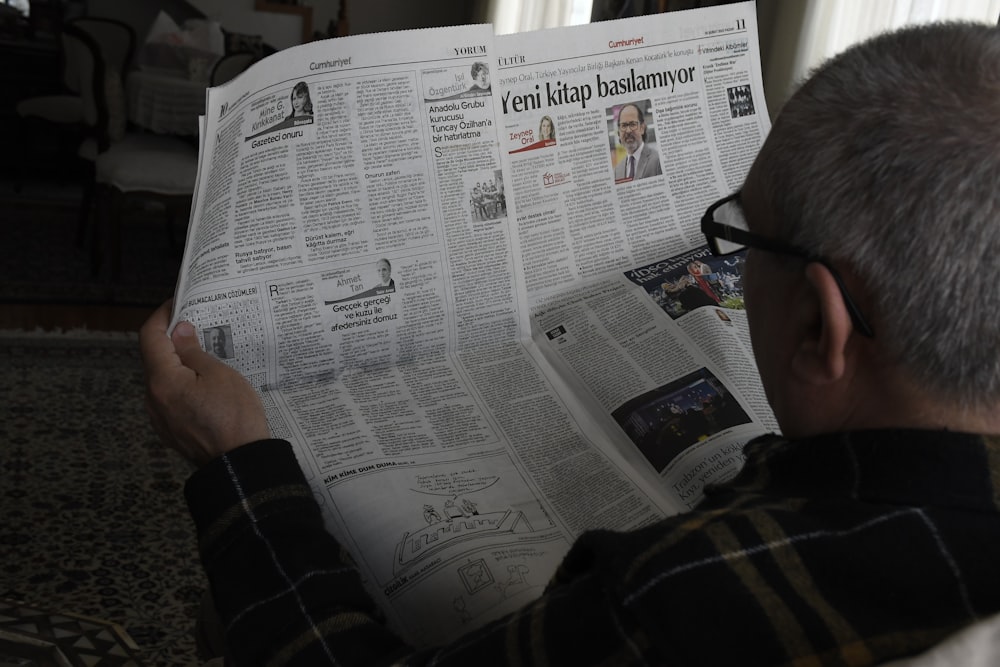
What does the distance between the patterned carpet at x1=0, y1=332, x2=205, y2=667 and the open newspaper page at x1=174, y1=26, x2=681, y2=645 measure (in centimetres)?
74

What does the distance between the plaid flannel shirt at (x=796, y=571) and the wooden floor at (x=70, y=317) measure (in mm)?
2495

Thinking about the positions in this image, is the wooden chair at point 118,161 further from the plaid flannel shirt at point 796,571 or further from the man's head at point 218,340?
the plaid flannel shirt at point 796,571

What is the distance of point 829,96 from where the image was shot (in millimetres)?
437

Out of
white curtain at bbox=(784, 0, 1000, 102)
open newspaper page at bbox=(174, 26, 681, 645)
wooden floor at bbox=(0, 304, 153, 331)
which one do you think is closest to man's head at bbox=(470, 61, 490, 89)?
open newspaper page at bbox=(174, 26, 681, 645)

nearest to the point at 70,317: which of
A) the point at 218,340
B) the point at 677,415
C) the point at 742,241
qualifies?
the point at 218,340

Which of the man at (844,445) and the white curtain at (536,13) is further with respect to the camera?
the white curtain at (536,13)

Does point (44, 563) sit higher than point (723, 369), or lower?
lower

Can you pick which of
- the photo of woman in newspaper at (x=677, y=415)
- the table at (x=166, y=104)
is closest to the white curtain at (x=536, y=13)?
the table at (x=166, y=104)

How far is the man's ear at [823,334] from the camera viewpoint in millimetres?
440

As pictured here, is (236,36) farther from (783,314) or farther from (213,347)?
(783,314)

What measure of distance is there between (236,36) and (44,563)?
13.5ft

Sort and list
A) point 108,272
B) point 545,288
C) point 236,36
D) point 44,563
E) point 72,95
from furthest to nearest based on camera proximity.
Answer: point 236,36, point 72,95, point 108,272, point 44,563, point 545,288

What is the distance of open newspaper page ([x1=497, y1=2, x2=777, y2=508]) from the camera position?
0.79 meters

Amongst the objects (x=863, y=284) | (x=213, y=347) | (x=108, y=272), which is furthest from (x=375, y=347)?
(x=108, y=272)
